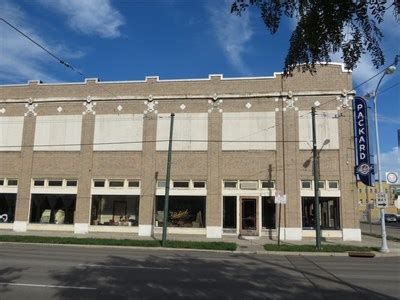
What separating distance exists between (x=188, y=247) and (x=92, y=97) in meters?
13.3

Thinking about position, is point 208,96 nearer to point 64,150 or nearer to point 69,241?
point 64,150

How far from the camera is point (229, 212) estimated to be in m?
28.2

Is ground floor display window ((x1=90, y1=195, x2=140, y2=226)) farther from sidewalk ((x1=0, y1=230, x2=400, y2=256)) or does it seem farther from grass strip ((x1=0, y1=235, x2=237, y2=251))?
grass strip ((x1=0, y1=235, x2=237, y2=251))

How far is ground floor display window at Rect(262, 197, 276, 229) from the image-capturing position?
27750 mm

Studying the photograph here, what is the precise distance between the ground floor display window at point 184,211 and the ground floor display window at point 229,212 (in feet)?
4.21


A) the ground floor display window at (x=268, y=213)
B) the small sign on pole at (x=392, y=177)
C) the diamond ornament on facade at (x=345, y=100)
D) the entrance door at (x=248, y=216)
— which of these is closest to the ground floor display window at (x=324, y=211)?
the ground floor display window at (x=268, y=213)

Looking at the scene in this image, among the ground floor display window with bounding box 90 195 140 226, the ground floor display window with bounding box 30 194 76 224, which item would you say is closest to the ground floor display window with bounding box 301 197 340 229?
the ground floor display window with bounding box 90 195 140 226

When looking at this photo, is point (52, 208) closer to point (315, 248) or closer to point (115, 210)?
point (115, 210)

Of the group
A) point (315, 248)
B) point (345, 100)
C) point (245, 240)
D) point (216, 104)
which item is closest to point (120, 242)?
point (245, 240)

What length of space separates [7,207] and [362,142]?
2291cm

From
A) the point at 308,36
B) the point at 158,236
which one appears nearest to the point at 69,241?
the point at 158,236

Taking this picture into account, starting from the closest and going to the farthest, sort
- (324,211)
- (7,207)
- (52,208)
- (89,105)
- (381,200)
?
1. (381,200)
2. (324,211)
3. (52,208)
4. (89,105)
5. (7,207)

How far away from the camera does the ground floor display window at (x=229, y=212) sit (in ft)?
92.3

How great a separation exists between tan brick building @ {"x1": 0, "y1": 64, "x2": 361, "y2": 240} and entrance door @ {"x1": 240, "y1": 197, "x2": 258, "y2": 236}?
0.06 metres
